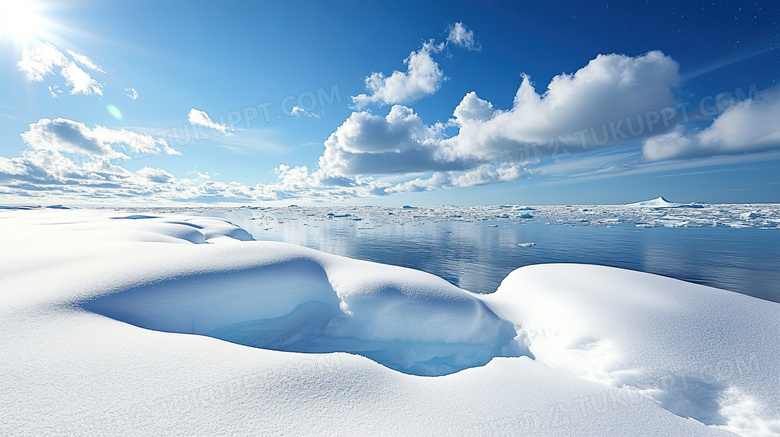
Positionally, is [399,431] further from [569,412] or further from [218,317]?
[218,317]

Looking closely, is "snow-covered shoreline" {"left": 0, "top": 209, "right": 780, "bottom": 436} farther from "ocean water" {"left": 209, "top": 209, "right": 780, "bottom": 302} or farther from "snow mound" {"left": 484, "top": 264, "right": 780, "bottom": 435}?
"ocean water" {"left": 209, "top": 209, "right": 780, "bottom": 302}

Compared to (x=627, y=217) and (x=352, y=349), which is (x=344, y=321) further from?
(x=627, y=217)

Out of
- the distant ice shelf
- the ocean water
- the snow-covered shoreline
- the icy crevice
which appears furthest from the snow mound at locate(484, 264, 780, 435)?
the distant ice shelf

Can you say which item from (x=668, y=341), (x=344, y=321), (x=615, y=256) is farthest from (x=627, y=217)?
(x=344, y=321)

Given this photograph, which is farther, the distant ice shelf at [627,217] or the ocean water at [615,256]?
the distant ice shelf at [627,217]

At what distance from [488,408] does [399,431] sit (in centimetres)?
123

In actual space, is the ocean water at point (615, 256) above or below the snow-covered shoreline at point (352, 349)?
below

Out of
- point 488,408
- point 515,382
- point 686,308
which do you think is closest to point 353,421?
point 488,408

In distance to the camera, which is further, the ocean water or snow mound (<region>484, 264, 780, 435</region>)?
the ocean water

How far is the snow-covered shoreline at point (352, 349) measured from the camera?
3.11 meters

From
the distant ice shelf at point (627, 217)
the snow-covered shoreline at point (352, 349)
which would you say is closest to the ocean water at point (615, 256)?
the snow-covered shoreline at point (352, 349)

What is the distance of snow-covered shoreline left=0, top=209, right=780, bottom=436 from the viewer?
311 centimetres

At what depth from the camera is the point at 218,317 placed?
6949mm

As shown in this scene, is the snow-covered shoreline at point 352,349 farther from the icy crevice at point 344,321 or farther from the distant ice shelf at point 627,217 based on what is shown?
the distant ice shelf at point 627,217
